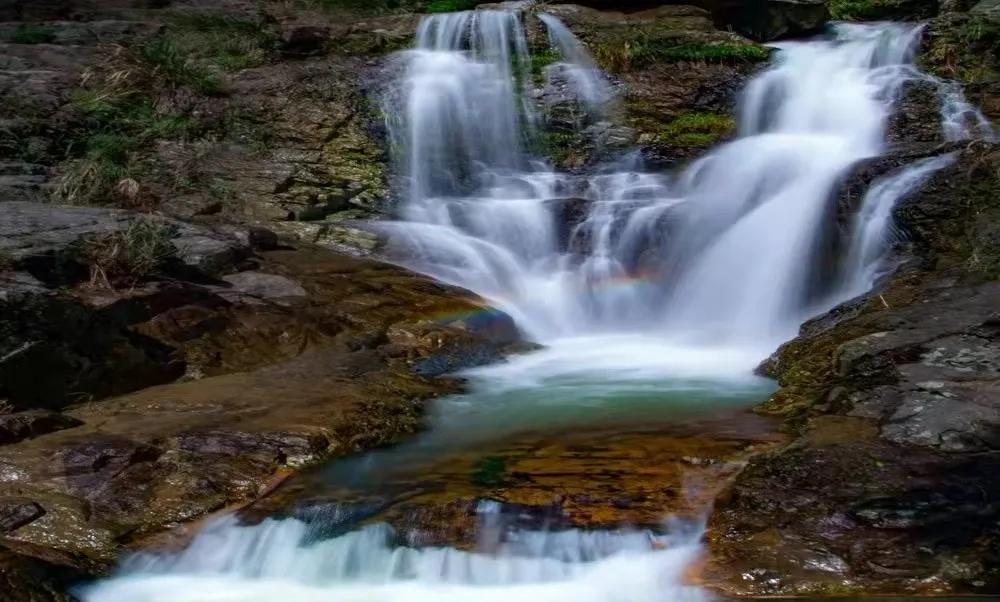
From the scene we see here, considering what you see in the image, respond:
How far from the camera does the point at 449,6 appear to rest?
1512 centimetres

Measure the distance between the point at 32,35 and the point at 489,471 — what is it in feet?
34.2

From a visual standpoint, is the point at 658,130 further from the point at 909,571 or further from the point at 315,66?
the point at 909,571

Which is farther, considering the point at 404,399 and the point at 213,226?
the point at 213,226

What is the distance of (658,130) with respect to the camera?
12.0 m

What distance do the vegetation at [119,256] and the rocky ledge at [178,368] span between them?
1 centimetres

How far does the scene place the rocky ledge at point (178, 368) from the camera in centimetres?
466

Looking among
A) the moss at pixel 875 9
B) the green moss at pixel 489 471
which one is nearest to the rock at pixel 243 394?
the green moss at pixel 489 471

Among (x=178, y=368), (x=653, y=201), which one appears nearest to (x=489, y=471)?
(x=178, y=368)

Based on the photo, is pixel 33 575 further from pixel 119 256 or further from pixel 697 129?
pixel 697 129

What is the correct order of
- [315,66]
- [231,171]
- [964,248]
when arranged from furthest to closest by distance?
1. [315,66]
2. [231,171]
3. [964,248]

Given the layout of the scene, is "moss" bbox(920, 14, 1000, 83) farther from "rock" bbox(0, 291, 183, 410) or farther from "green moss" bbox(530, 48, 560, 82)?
"rock" bbox(0, 291, 183, 410)

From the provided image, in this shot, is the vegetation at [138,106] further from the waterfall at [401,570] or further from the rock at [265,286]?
the waterfall at [401,570]

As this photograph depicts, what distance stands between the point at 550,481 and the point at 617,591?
889 mm

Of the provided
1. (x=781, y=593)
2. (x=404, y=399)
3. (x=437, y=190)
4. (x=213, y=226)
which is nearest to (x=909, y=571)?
(x=781, y=593)
